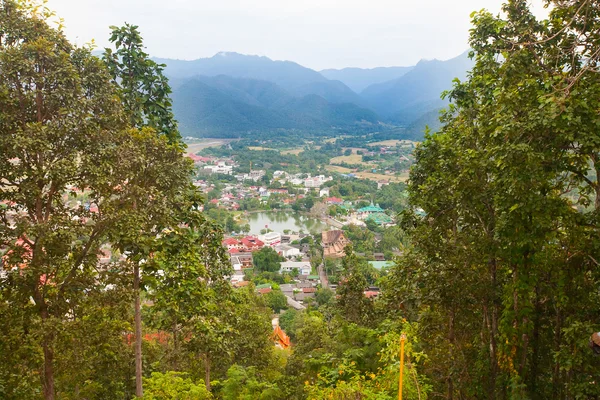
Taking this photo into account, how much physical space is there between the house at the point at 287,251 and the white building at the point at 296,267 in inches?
69.1

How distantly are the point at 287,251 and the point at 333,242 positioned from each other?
9.68 ft

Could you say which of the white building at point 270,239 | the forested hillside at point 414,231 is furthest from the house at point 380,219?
the forested hillside at point 414,231

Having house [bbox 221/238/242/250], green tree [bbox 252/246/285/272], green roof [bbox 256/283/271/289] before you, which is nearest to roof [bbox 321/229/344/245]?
green tree [bbox 252/246/285/272]

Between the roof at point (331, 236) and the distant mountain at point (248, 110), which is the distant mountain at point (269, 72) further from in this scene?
the roof at point (331, 236)

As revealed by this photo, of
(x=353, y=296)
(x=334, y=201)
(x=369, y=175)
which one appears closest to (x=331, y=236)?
(x=334, y=201)

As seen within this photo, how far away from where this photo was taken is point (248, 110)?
99.9 meters

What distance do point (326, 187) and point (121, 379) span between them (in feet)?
129

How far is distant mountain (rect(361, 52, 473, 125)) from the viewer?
403ft

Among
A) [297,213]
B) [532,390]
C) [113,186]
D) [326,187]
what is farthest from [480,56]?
[326,187]

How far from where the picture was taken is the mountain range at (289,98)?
9025 centimetres

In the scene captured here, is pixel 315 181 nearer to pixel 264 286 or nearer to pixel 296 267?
pixel 296 267

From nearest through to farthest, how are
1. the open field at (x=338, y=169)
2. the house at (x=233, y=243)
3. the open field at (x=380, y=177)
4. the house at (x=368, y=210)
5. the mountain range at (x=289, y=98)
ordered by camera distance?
the house at (x=233, y=243), the house at (x=368, y=210), the open field at (x=380, y=177), the open field at (x=338, y=169), the mountain range at (x=289, y=98)

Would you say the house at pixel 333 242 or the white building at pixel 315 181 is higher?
the white building at pixel 315 181

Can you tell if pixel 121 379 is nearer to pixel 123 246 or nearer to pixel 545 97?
pixel 123 246
